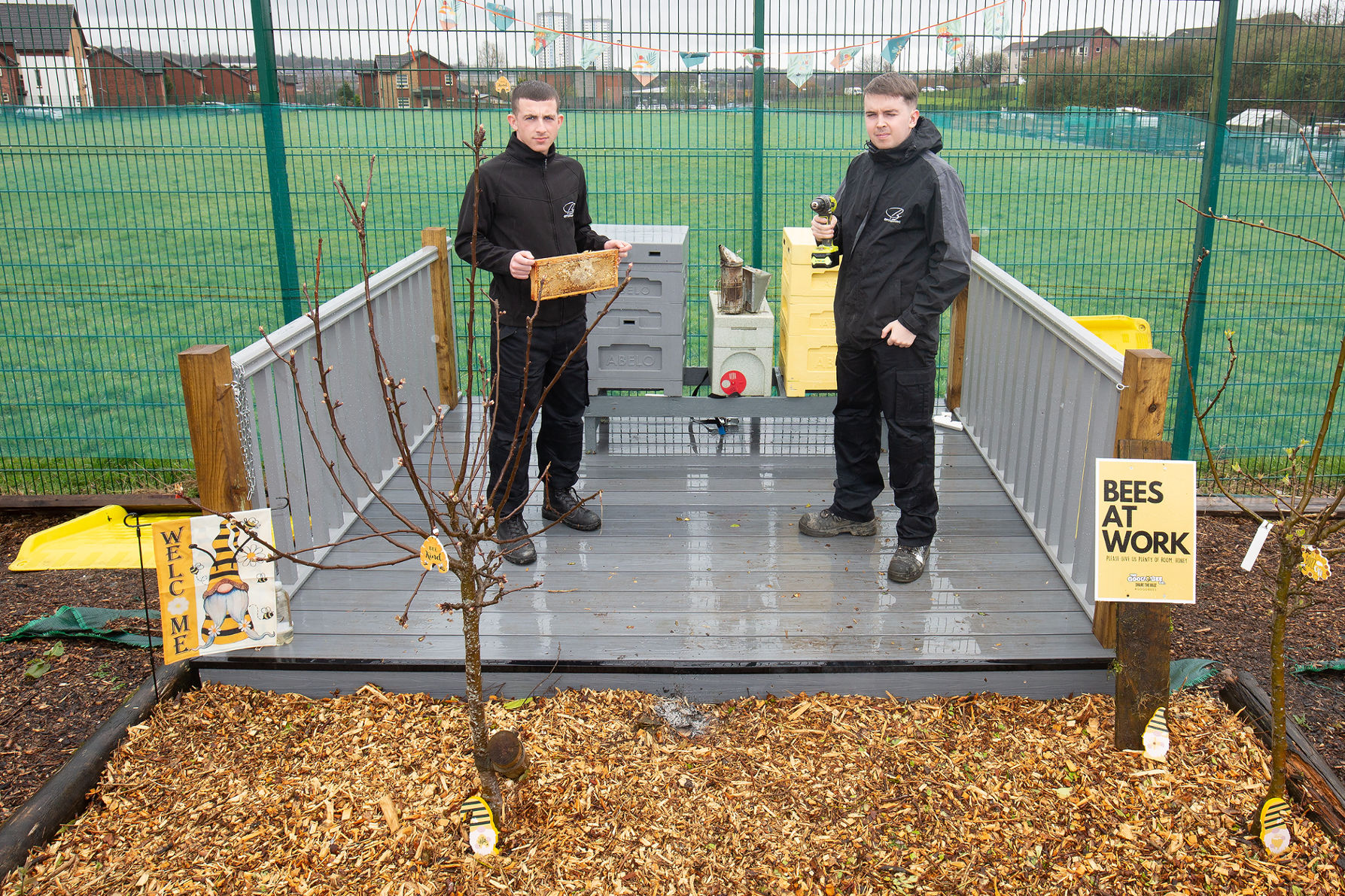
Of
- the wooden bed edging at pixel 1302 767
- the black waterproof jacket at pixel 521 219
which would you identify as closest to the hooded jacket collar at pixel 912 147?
the black waterproof jacket at pixel 521 219

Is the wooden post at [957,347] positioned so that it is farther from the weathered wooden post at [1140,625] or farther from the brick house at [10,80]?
the brick house at [10,80]

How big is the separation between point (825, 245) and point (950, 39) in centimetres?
A: 249

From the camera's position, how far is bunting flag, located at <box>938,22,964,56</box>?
589 centimetres

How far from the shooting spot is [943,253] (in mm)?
3752

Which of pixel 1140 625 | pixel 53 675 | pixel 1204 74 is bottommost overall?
pixel 53 675

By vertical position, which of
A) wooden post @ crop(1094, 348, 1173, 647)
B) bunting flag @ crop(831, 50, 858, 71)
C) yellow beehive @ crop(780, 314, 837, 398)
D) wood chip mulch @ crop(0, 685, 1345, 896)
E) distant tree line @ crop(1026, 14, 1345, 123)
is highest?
bunting flag @ crop(831, 50, 858, 71)

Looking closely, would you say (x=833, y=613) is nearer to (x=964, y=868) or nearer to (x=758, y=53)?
(x=964, y=868)

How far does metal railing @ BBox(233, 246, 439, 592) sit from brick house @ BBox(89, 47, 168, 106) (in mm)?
1788

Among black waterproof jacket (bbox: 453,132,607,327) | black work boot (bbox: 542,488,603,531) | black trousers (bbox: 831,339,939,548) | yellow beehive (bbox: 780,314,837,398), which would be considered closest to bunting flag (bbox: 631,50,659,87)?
yellow beehive (bbox: 780,314,837,398)

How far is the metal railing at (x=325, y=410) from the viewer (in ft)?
11.5

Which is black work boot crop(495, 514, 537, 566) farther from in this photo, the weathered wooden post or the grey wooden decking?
the weathered wooden post

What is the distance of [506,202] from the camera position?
4043mm

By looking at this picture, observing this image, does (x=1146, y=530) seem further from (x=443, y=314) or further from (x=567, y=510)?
(x=443, y=314)

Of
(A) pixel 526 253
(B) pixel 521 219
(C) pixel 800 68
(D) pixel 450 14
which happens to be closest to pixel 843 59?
(C) pixel 800 68
